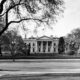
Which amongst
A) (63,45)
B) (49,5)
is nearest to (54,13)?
(49,5)

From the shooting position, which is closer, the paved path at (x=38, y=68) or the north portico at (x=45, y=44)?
the paved path at (x=38, y=68)

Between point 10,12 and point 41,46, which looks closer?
point 10,12

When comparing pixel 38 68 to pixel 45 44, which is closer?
pixel 38 68

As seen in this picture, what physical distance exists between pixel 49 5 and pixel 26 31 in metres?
4.20

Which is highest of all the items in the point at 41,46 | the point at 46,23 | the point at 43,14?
the point at 43,14

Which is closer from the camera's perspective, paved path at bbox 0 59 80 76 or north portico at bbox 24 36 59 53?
paved path at bbox 0 59 80 76

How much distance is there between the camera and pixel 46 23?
15555mm

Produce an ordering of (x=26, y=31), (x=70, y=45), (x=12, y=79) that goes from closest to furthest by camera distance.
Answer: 1. (x=12, y=79)
2. (x=26, y=31)
3. (x=70, y=45)

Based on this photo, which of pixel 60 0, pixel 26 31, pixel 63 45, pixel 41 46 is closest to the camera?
pixel 60 0

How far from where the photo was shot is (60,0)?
45.3 ft

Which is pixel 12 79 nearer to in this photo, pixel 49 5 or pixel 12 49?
pixel 49 5

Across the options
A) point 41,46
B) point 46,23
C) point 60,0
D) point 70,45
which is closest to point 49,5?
point 60,0

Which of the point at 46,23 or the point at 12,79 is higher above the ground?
the point at 46,23

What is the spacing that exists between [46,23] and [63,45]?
8026cm
